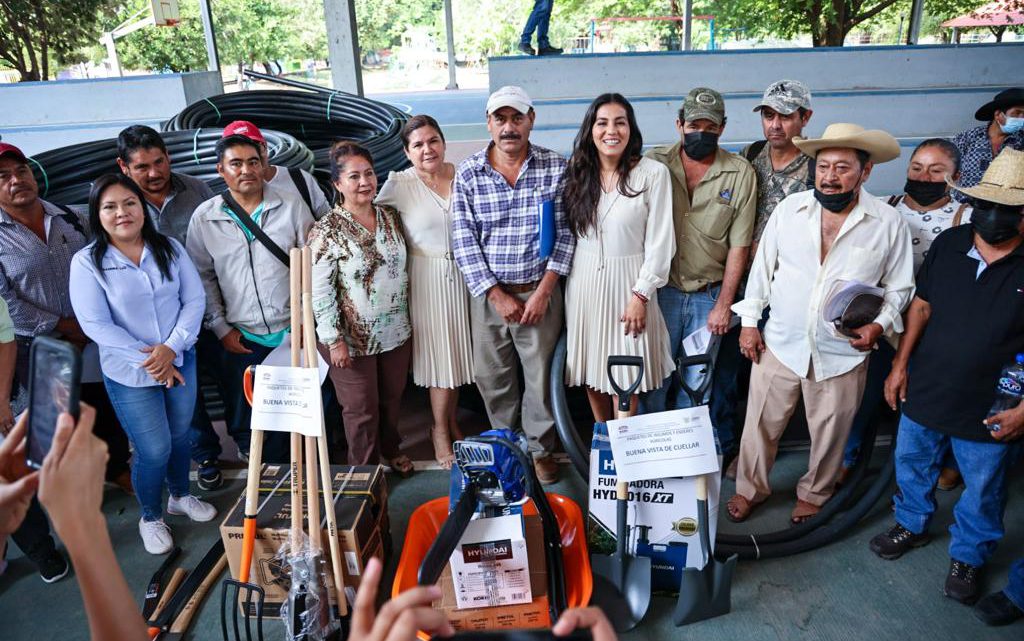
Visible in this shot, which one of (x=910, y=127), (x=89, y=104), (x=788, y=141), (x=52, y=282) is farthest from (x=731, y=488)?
(x=89, y=104)

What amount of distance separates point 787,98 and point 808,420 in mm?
1296

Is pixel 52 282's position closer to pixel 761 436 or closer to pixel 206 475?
pixel 206 475

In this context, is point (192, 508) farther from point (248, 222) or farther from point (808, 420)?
point (808, 420)

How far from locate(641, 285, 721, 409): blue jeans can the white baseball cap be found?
3.23ft

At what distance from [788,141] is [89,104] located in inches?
330

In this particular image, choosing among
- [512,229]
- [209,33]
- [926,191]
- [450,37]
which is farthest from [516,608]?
[450,37]

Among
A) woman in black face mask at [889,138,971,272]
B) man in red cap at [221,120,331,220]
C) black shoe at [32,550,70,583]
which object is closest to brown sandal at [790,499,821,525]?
woman in black face mask at [889,138,971,272]

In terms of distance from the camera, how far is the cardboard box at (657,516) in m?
2.16

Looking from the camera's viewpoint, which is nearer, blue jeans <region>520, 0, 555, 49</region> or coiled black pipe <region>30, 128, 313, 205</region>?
coiled black pipe <region>30, 128, 313, 205</region>

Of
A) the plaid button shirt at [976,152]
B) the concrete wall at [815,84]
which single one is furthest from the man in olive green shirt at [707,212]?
the concrete wall at [815,84]

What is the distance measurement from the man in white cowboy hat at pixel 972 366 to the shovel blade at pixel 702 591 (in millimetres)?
822

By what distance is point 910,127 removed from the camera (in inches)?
271

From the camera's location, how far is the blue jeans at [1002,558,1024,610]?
2084 millimetres

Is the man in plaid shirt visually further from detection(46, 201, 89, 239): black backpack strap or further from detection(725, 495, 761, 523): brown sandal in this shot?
detection(46, 201, 89, 239): black backpack strap
